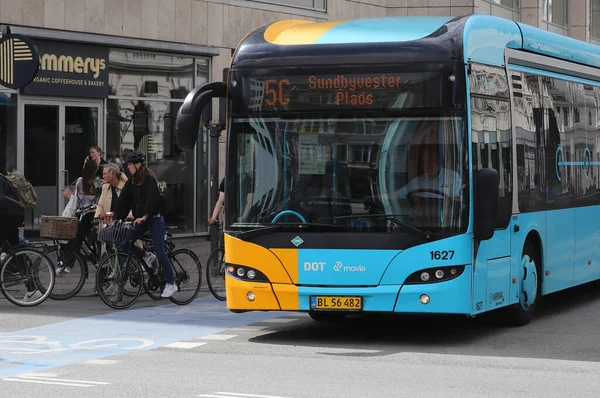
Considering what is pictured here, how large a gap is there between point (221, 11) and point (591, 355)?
1503 cm

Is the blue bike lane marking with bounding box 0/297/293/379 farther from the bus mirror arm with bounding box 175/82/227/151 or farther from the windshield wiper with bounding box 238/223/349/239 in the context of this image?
the bus mirror arm with bounding box 175/82/227/151

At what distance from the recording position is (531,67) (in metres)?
13.0

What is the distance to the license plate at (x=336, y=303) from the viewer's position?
36.7ft

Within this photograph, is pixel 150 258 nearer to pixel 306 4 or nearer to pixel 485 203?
pixel 485 203

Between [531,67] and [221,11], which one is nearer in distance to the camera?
[531,67]

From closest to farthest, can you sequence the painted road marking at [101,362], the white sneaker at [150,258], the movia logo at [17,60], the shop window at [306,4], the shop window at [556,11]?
the painted road marking at [101,362]
the white sneaker at [150,258]
the movia logo at [17,60]
the shop window at [306,4]
the shop window at [556,11]

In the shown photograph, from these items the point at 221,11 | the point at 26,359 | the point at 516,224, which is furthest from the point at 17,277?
the point at 221,11

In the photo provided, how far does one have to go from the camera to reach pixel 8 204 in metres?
15.4

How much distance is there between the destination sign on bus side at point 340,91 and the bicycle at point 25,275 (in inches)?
171

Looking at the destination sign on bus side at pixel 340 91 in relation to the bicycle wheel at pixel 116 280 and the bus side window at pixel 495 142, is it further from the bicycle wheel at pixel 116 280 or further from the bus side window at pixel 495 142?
the bicycle wheel at pixel 116 280

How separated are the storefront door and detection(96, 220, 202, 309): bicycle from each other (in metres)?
5.58

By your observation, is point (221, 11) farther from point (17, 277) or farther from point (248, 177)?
point (248, 177)

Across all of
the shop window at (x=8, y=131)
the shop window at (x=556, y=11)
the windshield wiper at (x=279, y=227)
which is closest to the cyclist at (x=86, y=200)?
the shop window at (x=8, y=131)

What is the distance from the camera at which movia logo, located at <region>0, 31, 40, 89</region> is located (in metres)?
17.8
